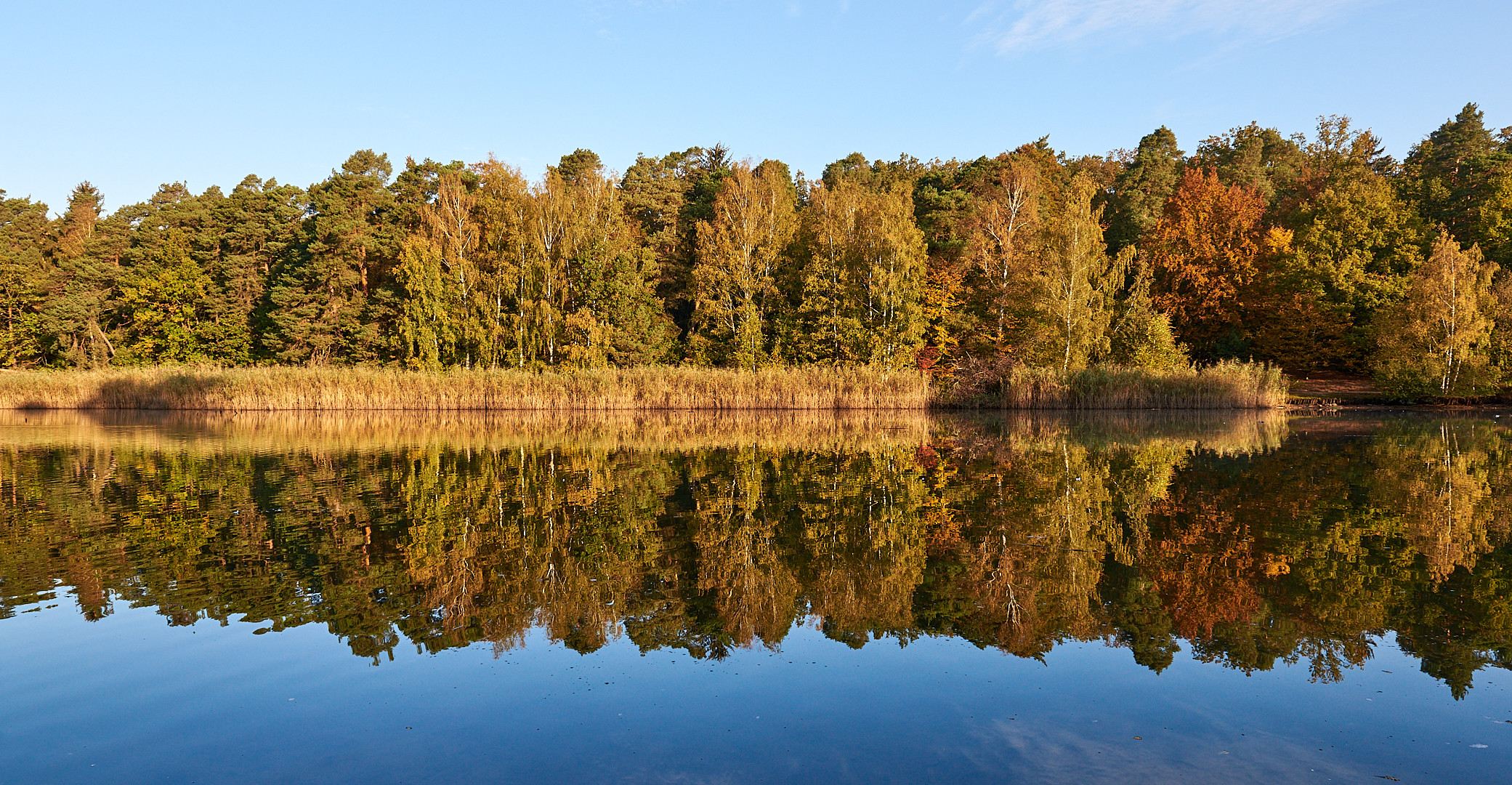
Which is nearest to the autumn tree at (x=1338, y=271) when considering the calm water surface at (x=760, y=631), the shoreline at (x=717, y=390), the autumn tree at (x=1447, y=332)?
the autumn tree at (x=1447, y=332)

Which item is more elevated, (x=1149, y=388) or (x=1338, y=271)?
(x=1338, y=271)

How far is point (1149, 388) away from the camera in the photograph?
36.5 m

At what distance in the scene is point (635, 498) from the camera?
12.9 m

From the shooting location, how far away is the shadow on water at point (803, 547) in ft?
22.4

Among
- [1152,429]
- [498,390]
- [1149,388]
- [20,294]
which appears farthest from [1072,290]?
[20,294]

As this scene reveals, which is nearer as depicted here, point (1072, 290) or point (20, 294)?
point (1072, 290)

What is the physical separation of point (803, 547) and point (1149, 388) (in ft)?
104

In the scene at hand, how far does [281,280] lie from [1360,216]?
64.3 meters

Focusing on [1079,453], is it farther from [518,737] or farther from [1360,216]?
[1360,216]

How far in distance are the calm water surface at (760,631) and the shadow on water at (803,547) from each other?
59 mm

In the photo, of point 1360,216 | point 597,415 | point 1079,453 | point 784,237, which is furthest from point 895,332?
point 1360,216

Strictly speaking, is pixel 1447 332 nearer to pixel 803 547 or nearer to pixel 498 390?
pixel 803 547

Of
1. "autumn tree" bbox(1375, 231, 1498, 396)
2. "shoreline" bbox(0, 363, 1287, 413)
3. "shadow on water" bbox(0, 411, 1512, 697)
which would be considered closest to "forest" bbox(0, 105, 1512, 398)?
"autumn tree" bbox(1375, 231, 1498, 396)

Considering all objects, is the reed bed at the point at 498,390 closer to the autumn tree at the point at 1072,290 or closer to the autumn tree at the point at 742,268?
the autumn tree at the point at 742,268
